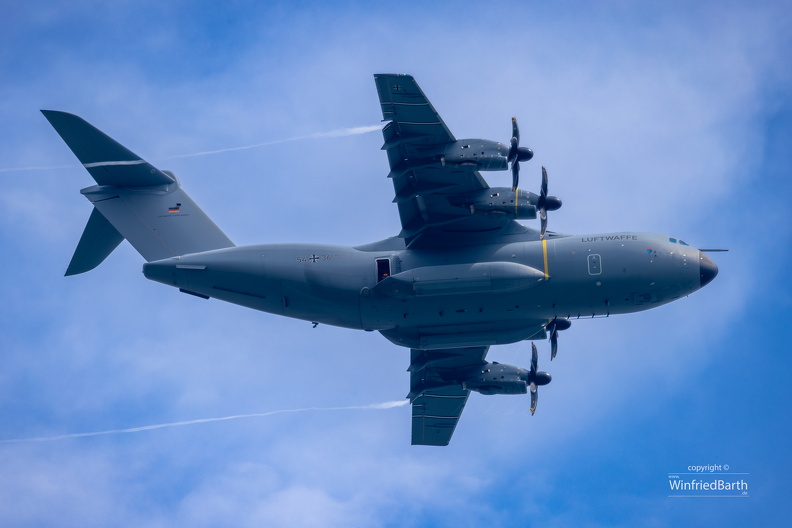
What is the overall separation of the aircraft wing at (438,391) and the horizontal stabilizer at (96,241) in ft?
29.2

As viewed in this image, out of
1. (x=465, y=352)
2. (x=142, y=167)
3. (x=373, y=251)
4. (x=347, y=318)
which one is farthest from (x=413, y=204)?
(x=142, y=167)

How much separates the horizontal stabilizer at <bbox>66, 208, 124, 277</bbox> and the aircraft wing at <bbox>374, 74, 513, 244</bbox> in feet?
25.6

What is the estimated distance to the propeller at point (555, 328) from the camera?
29344 millimetres

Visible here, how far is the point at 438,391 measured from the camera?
32.0m

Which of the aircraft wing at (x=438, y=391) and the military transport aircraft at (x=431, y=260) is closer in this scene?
the military transport aircraft at (x=431, y=260)

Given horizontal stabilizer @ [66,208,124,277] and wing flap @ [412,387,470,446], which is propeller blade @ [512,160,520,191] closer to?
wing flap @ [412,387,470,446]

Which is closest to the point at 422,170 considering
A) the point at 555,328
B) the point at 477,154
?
the point at 477,154

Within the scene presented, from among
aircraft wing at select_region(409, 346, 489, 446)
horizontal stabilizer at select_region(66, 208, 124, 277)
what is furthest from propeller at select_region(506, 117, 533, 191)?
horizontal stabilizer at select_region(66, 208, 124, 277)

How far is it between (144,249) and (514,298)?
384 inches

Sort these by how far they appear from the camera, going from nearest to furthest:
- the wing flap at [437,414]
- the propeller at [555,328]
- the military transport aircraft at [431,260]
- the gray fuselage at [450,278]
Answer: the military transport aircraft at [431,260], the gray fuselage at [450,278], the propeller at [555,328], the wing flap at [437,414]

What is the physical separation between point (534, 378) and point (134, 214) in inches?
476

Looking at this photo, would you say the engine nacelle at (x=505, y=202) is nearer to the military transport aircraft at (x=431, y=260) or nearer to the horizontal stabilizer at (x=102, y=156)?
the military transport aircraft at (x=431, y=260)

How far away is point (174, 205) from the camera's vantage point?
96.3ft

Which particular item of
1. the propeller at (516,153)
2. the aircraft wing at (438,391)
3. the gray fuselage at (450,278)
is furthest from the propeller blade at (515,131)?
the aircraft wing at (438,391)
